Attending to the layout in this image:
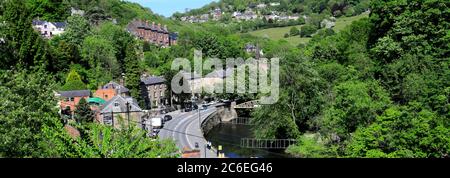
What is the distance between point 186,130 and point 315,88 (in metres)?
11.1

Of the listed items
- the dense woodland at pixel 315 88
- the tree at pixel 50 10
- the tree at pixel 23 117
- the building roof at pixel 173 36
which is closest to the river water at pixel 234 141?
the dense woodland at pixel 315 88

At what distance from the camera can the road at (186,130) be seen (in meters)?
35.1

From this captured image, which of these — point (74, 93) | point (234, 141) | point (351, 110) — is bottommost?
point (234, 141)

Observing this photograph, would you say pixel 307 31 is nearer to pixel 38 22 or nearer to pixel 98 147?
pixel 38 22

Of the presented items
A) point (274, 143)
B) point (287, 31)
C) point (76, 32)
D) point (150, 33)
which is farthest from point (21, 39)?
point (287, 31)

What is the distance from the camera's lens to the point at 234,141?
41.7m

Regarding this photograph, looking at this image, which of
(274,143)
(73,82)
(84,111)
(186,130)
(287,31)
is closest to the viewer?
(274,143)

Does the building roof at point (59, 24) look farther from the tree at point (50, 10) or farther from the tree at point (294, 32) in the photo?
the tree at point (294, 32)

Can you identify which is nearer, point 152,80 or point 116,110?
point 116,110

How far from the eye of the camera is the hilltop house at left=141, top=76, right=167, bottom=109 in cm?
5527

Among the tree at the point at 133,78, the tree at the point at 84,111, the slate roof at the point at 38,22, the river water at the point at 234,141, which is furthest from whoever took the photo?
the slate roof at the point at 38,22

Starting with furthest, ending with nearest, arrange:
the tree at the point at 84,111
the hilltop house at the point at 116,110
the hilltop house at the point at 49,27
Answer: the hilltop house at the point at 49,27
the hilltop house at the point at 116,110
the tree at the point at 84,111

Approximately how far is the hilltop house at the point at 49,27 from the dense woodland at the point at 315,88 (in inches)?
127
